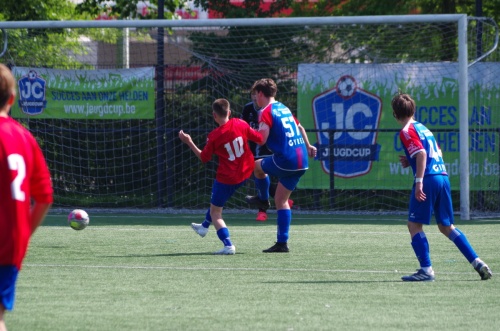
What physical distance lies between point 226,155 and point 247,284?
8.48ft

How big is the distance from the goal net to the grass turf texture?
156 inches

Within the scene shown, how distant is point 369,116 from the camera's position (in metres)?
16.8

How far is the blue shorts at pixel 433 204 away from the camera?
26.5ft

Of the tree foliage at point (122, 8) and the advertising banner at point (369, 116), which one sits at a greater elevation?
the tree foliage at point (122, 8)

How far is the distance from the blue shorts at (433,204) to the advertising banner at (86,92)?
9.48 meters

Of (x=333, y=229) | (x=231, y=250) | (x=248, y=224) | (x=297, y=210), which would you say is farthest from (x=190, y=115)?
(x=231, y=250)

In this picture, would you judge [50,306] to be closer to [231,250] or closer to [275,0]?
[231,250]

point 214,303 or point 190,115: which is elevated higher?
point 190,115

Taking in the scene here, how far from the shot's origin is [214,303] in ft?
22.6

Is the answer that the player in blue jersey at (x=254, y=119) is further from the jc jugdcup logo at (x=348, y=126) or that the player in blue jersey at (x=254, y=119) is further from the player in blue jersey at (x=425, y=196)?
the player in blue jersey at (x=425, y=196)

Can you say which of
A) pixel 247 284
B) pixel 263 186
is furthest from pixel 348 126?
pixel 247 284

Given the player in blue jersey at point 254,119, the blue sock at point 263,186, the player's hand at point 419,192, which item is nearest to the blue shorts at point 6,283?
the player's hand at point 419,192

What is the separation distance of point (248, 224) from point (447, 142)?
4299 mm

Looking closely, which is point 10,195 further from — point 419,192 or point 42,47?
point 42,47
